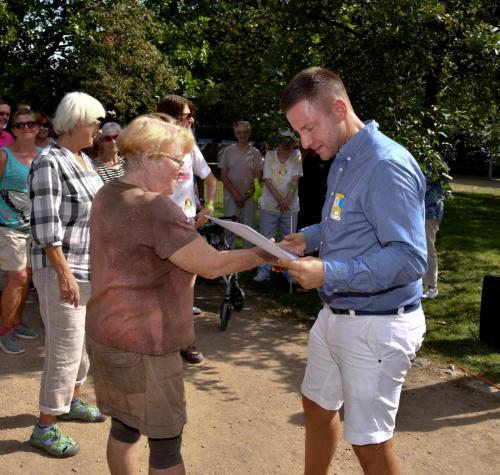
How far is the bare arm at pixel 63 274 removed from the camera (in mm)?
3570

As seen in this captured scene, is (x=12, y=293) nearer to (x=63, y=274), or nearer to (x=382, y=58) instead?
(x=63, y=274)

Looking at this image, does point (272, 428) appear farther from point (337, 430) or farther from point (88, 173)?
point (88, 173)

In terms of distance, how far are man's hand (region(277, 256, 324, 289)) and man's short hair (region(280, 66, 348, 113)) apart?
0.71 m

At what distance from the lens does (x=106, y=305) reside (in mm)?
2619

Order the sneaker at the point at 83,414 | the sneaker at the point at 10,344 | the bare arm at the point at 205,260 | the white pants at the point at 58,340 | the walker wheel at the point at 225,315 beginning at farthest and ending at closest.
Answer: the walker wheel at the point at 225,315, the sneaker at the point at 10,344, the sneaker at the point at 83,414, the white pants at the point at 58,340, the bare arm at the point at 205,260

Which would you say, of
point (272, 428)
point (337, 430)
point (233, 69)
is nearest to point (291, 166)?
point (233, 69)

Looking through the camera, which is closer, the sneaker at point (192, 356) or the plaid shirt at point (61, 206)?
the plaid shirt at point (61, 206)

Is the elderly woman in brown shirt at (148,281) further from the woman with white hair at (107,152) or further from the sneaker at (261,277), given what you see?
the sneaker at (261,277)

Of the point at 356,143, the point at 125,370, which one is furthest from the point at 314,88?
the point at 125,370

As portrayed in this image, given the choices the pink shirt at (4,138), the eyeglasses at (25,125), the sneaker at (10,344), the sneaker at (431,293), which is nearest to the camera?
the eyeglasses at (25,125)

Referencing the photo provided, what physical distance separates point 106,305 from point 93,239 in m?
0.29

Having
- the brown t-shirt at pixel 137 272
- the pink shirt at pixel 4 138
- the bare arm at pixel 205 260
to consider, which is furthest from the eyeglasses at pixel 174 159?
the pink shirt at pixel 4 138

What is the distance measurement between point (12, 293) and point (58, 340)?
75.4 inches

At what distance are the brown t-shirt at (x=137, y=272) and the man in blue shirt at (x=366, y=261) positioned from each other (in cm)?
51
